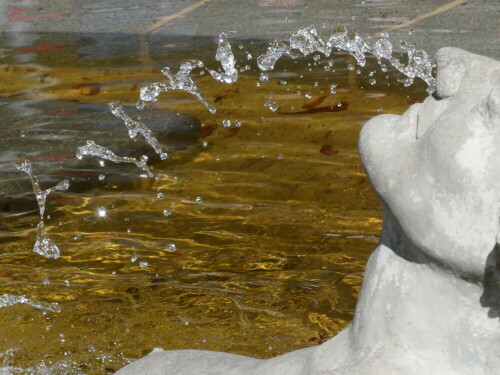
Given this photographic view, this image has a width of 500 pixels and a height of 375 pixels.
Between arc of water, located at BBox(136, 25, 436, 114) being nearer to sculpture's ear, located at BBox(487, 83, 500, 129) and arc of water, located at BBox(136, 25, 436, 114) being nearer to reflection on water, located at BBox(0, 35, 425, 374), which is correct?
reflection on water, located at BBox(0, 35, 425, 374)

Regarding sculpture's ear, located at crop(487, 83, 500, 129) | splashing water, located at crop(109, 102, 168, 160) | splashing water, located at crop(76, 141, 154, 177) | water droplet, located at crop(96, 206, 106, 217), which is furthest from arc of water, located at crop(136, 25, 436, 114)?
sculpture's ear, located at crop(487, 83, 500, 129)

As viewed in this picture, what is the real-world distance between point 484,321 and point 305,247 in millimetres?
2746

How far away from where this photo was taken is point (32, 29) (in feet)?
21.0

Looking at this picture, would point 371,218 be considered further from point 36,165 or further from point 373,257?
point 373,257

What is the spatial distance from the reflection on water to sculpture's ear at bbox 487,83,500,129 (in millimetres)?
1981

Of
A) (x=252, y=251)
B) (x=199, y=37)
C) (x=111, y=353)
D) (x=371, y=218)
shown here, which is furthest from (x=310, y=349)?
(x=199, y=37)

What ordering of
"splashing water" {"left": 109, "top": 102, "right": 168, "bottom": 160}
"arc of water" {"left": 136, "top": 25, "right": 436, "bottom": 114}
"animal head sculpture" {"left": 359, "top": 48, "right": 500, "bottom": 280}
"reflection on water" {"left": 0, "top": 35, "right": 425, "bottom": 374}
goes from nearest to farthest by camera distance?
"animal head sculpture" {"left": 359, "top": 48, "right": 500, "bottom": 280}, "reflection on water" {"left": 0, "top": 35, "right": 425, "bottom": 374}, "splashing water" {"left": 109, "top": 102, "right": 168, "bottom": 160}, "arc of water" {"left": 136, "top": 25, "right": 436, "bottom": 114}

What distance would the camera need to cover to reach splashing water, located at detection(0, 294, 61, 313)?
3.95m

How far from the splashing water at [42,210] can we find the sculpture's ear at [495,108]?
3234 millimetres

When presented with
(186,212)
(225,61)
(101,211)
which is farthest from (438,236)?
(225,61)

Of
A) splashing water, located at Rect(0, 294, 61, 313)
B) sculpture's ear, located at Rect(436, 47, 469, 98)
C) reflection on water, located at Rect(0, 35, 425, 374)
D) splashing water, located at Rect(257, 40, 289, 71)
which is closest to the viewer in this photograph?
sculpture's ear, located at Rect(436, 47, 469, 98)

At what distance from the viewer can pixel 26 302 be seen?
13.1 feet

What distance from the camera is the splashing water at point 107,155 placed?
5.35 meters

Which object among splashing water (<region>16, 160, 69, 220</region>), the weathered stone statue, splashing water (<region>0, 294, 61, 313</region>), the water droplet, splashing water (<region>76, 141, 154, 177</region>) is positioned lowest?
splashing water (<region>0, 294, 61, 313</region>)
